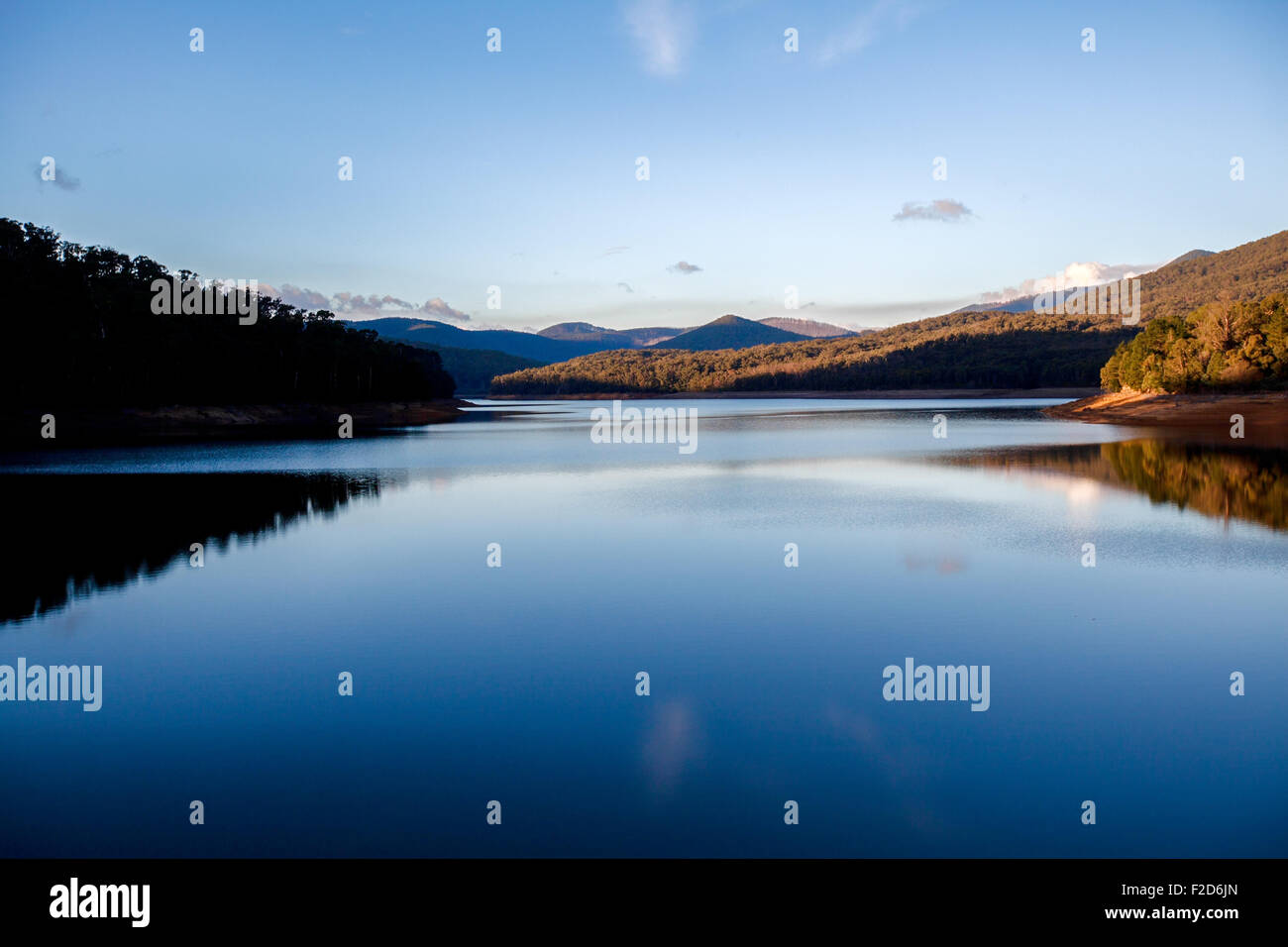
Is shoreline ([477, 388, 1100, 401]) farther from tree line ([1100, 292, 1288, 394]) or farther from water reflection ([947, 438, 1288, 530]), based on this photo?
water reflection ([947, 438, 1288, 530])

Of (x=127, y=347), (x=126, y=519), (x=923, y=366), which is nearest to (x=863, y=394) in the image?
(x=923, y=366)

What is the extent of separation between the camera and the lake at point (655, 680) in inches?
236

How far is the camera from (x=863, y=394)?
148250mm

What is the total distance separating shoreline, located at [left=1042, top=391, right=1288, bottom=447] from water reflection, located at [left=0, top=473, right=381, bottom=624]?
38653 mm

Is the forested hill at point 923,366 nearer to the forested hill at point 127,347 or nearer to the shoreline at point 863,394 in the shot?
the shoreline at point 863,394

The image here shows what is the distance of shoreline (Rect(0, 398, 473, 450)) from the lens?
5016 cm

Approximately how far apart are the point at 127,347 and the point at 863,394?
115 m

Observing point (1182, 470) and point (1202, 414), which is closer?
Answer: point (1182, 470)

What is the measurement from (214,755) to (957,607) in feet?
29.5

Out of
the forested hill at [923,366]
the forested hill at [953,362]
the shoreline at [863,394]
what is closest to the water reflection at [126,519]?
the shoreline at [863,394]

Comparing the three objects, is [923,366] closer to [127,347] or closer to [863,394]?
[863,394]

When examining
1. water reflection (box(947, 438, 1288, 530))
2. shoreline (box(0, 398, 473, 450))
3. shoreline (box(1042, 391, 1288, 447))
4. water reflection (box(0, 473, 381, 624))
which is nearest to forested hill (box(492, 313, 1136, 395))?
shoreline (box(1042, 391, 1288, 447))
